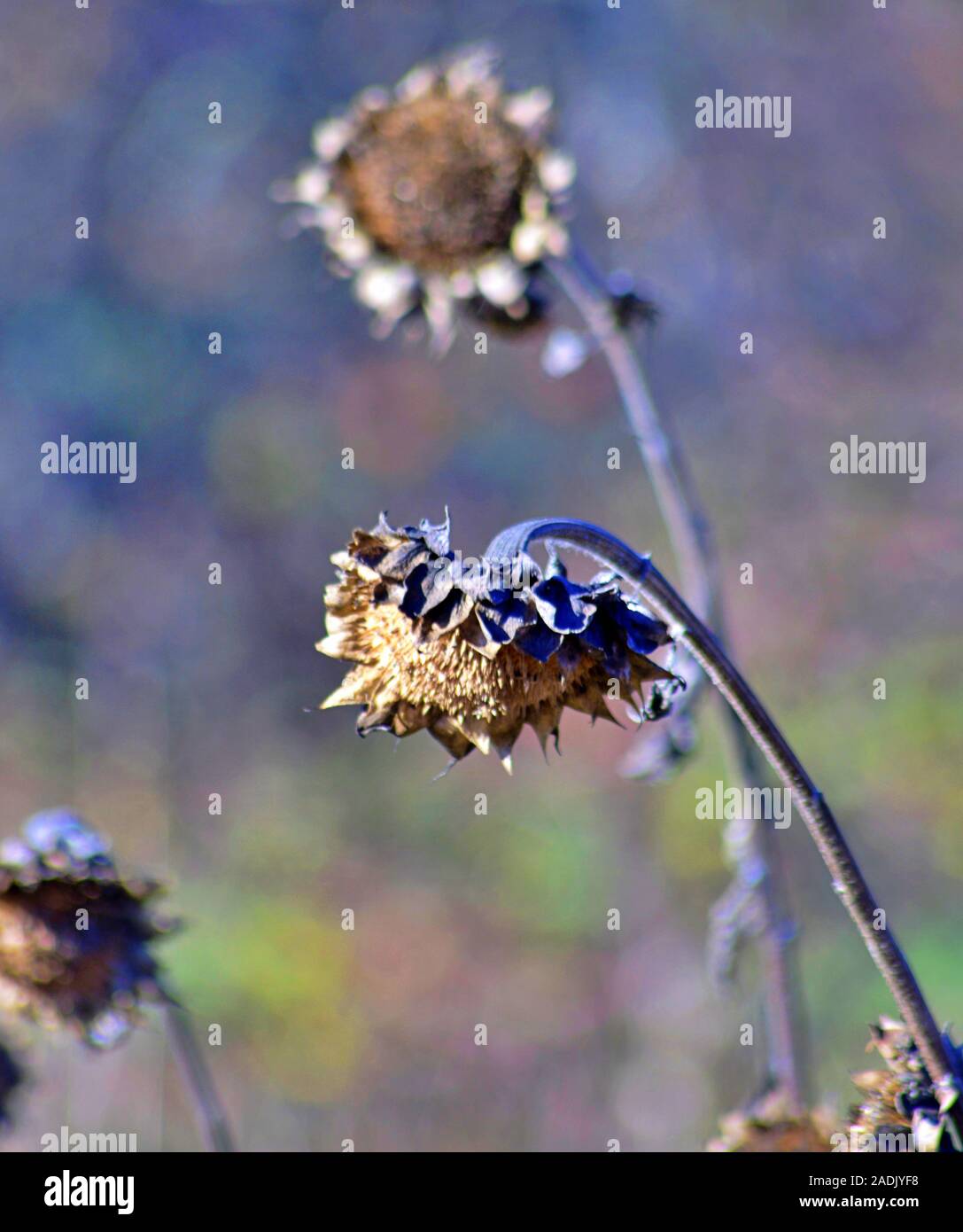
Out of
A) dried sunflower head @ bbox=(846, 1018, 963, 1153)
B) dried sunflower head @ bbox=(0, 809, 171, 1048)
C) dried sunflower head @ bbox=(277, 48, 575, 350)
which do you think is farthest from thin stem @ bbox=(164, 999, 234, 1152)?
dried sunflower head @ bbox=(277, 48, 575, 350)

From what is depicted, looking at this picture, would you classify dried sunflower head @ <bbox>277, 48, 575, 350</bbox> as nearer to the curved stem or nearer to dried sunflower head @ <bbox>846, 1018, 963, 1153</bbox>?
the curved stem

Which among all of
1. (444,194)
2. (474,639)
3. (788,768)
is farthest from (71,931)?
(444,194)

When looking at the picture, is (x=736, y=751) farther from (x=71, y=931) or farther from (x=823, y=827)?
(x=71, y=931)

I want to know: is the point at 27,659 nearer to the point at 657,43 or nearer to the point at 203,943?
the point at 203,943

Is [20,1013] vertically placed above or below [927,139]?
below

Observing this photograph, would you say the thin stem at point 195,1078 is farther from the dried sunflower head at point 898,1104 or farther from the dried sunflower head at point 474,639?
the dried sunflower head at point 898,1104

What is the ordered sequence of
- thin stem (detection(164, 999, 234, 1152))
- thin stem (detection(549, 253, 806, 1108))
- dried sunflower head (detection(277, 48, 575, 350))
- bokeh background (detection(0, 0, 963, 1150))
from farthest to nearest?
1. bokeh background (detection(0, 0, 963, 1150))
2. dried sunflower head (detection(277, 48, 575, 350))
3. thin stem (detection(549, 253, 806, 1108))
4. thin stem (detection(164, 999, 234, 1152))
